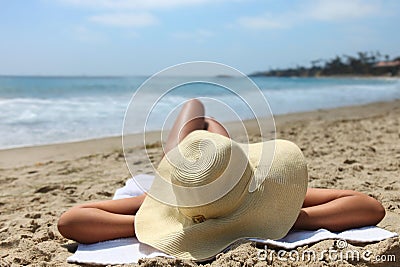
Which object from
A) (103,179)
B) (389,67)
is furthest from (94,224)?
(389,67)

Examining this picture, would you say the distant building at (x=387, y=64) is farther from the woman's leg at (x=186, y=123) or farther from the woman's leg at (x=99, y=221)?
the woman's leg at (x=99, y=221)

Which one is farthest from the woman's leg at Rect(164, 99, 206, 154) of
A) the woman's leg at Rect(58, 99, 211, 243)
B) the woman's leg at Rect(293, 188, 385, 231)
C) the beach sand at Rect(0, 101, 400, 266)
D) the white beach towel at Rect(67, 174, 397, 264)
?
the woman's leg at Rect(293, 188, 385, 231)

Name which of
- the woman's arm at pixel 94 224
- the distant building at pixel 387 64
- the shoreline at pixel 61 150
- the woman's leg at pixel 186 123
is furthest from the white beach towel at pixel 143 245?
the distant building at pixel 387 64

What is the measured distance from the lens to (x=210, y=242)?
2008mm

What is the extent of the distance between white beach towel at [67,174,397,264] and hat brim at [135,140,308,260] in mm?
58

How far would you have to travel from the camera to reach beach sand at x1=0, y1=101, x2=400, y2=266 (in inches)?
81.9

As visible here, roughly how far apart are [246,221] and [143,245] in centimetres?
50

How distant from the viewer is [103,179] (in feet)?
12.5

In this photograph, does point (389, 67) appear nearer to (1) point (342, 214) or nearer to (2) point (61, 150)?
(2) point (61, 150)

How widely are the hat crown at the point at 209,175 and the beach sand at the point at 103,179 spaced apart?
0.21m

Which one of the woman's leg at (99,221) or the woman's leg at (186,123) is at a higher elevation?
the woman's leg at (186,123)

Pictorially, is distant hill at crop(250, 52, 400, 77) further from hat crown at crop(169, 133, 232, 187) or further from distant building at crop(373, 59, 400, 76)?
hat crown at crop(169, 133, 232, 187)

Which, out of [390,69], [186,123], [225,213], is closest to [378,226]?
[225,213]

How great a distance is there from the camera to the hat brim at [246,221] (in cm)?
199
